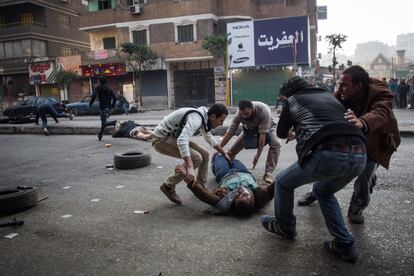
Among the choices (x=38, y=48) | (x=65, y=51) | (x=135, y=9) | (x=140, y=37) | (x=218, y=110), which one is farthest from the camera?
(x=65, y=51)

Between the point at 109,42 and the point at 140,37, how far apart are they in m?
4.15

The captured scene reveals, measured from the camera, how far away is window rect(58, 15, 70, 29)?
3947 centimetres

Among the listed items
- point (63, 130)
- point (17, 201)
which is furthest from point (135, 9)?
point (17, 201)

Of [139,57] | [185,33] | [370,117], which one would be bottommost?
[370,117]

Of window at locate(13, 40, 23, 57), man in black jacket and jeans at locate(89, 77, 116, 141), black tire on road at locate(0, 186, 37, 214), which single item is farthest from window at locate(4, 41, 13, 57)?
black tire on road at locate(0, 186, 37, 214)

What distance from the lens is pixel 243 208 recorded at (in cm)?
401

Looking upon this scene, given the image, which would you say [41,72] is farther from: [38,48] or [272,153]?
[272,153]

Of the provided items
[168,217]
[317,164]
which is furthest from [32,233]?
[317,164]

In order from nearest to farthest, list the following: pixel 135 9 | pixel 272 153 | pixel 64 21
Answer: pixel 272 153 → pixel 135 9 → pixel 64 21

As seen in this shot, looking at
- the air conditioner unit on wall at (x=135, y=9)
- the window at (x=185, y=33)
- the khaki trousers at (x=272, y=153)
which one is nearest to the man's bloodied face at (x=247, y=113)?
the khaki trousers at (x=272, y=153)

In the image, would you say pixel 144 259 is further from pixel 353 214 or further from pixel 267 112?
pixel 267 112

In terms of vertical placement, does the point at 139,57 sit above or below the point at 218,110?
above

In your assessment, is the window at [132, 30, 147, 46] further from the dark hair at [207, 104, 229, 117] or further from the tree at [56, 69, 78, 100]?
the dark hair at [207, 104, 229, 117]

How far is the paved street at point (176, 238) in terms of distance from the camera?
2951 millimetres
